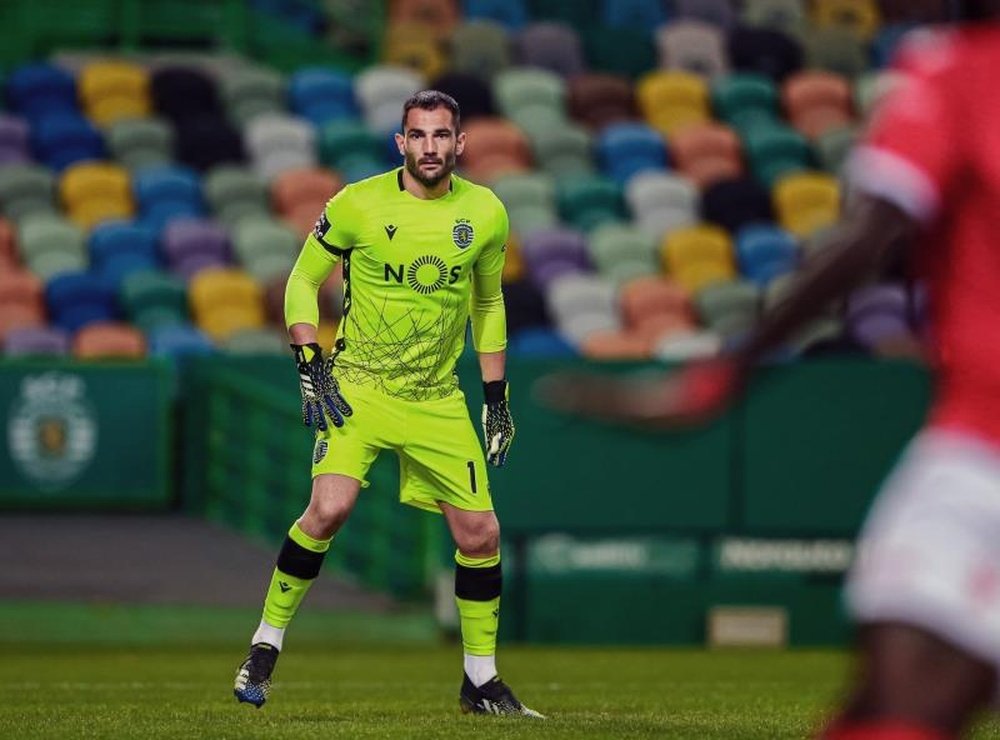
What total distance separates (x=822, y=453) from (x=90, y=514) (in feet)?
18.3

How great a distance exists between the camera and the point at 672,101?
21641 millimetres

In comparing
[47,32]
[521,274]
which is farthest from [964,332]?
[47,32]

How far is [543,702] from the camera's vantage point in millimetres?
9922

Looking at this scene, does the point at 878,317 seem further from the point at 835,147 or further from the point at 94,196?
the point at 94,196

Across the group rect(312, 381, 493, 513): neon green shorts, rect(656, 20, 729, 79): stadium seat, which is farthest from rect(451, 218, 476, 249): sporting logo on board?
rect(656, 20, 729, 79): stadium seat

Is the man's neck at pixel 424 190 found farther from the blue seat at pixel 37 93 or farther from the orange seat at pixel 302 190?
the blue seat at pixel 37 93

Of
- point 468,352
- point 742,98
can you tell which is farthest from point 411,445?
point 742,98

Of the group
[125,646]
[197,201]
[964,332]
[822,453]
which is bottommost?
[125,646]

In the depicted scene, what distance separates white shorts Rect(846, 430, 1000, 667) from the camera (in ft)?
11.7

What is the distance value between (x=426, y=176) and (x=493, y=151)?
38.5 ft

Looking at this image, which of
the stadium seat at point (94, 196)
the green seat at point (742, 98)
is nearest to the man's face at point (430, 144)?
the stadium seat at point (94, 196)

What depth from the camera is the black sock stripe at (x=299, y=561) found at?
8586mm

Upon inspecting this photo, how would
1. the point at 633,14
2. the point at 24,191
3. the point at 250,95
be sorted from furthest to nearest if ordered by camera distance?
the point at 633,14 → the point at 250,95 → the point at 24,191

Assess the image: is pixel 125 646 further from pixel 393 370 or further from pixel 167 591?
pixel 393 370
